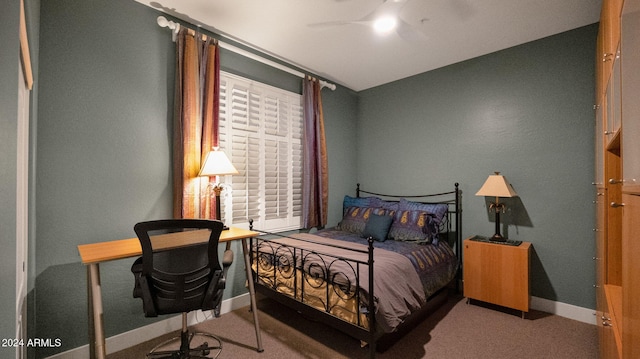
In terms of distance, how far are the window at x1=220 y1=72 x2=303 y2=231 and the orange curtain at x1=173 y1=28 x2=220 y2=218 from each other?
0.82 ft

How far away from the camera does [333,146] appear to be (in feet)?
13.7

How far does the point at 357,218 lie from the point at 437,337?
154 centimetres

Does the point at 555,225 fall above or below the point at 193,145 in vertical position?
below

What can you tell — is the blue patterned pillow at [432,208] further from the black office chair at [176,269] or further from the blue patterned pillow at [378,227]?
the black office chair at [176,269]

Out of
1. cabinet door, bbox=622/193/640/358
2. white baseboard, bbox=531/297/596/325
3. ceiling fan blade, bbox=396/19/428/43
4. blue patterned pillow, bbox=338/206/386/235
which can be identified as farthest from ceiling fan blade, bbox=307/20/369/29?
white baseboard, bbox=531/297/596/325

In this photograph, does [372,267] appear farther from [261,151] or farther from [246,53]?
[246,53]

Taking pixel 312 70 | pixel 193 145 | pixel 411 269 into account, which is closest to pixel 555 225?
pixel 411 269

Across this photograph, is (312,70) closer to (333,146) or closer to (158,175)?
(333,146)

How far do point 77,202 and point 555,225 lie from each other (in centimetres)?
417

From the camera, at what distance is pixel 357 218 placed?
3.58 m

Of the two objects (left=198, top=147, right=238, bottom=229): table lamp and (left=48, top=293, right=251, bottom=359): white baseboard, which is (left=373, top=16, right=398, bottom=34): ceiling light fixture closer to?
(left=198, top=147, right=238, bottom=229): table lamp

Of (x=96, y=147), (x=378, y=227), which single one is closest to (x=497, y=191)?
(x=378, y=227)

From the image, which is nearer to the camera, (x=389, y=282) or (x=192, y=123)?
(x=389, y=282)

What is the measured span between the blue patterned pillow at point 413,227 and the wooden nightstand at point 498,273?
1.33 feet
